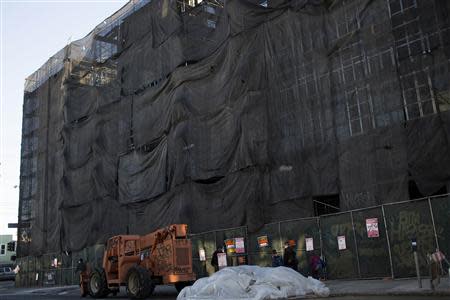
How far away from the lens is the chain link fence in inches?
623

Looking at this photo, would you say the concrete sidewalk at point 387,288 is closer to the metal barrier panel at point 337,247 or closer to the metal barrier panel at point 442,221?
the metal barrier panel at point 337,247

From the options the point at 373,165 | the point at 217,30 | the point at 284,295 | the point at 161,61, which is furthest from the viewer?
the point at 161,61

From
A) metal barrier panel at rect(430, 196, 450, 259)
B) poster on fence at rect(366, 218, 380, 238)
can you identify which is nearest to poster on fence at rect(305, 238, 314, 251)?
poster on fence at rect(366, 218, 380, 238)

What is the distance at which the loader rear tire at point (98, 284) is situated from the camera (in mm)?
19469

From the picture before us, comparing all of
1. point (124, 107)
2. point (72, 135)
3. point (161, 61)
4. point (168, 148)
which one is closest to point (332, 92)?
point (168, 148)

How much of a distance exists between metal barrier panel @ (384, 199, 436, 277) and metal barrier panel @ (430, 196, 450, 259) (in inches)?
7.4

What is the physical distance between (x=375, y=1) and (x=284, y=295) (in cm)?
1154

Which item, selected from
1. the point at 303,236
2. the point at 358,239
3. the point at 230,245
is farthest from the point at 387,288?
the point at 230,245

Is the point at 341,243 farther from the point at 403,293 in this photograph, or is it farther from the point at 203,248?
the point at 203,248

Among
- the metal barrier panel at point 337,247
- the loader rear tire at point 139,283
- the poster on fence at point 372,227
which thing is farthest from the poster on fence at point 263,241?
the loader rear tire at point 139,283

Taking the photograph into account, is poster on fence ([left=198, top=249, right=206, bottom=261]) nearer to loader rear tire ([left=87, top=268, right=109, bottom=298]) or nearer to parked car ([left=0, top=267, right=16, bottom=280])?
loader rear tire ([left=87, top=268, right=109, bottom=298])

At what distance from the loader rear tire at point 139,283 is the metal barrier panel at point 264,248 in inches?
216

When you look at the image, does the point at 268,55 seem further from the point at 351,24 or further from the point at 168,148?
the point at 168,148

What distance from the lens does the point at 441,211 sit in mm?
15578
